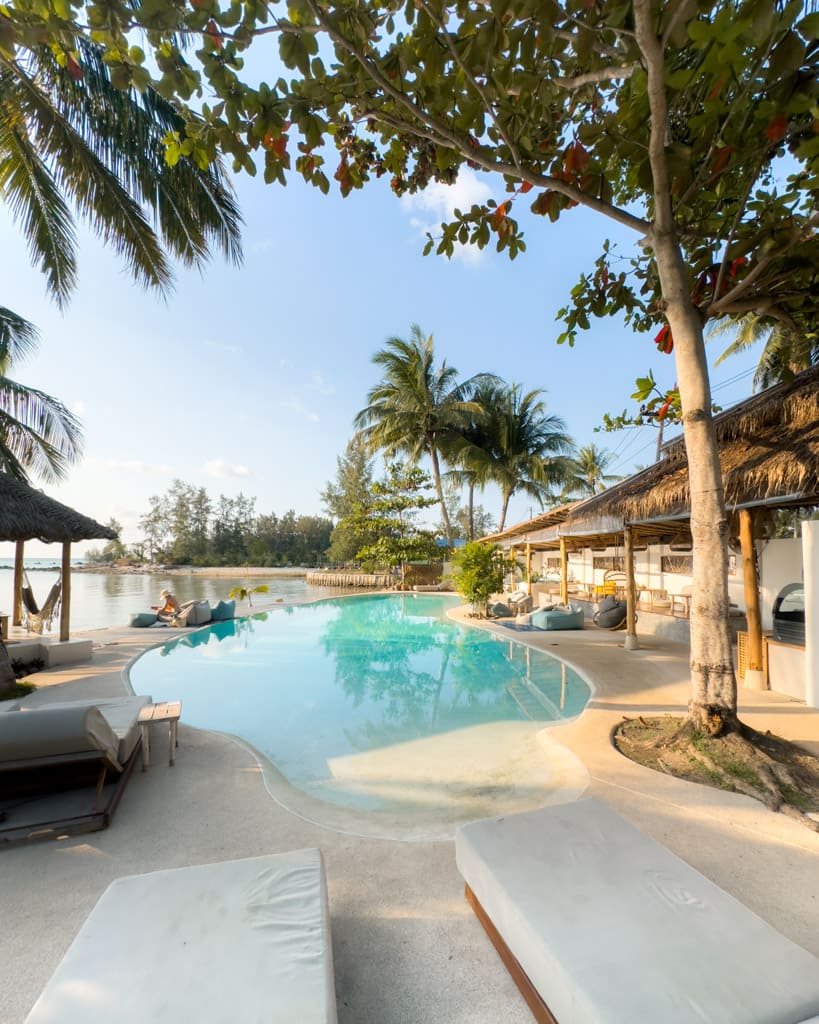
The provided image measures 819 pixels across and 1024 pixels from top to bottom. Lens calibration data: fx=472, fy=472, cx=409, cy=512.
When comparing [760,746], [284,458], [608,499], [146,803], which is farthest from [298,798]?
[284,458]

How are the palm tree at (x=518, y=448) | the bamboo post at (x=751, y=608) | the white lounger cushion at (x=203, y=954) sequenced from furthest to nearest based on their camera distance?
the palm tree at (x=518, y=448), the bamboo post at (x=751, y=608), the white lounger cushion at (x=203, y=954)

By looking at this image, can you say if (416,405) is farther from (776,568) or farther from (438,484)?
(776,568)

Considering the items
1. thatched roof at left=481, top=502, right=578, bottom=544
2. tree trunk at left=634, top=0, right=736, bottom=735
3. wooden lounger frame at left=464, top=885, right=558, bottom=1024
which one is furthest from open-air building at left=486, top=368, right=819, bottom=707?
wooden lounger frame at left=464, top=885, right=558, bottom=1024

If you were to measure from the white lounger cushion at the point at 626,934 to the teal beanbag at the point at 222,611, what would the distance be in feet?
39.4

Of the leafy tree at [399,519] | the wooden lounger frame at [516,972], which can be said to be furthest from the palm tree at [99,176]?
the leafy tree at [399,519]

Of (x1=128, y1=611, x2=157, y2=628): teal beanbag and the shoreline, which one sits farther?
the shoreline

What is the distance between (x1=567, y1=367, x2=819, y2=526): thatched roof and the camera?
471 cm

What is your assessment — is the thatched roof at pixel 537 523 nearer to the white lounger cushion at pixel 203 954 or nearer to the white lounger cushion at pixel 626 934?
the white lounger cushion at pixel 626 934

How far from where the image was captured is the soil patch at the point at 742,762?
3.28m

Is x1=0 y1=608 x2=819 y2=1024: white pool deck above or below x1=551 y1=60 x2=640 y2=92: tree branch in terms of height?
below

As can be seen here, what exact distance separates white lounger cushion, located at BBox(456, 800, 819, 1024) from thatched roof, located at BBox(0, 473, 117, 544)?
7.59 meters

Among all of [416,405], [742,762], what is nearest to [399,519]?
[416,405]

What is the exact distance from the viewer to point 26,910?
2.32 metres

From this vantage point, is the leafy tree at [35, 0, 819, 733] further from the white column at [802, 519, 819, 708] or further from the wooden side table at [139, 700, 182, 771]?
the wooden side table at [139, 700, 182, 771]
